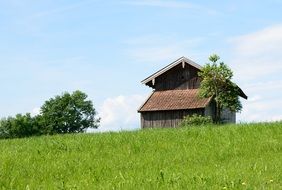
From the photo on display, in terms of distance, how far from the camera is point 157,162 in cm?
1035

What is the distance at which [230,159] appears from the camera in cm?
1081

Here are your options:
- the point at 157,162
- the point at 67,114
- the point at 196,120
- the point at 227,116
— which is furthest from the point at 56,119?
the point at 157,162

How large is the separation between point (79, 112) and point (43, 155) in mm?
78383

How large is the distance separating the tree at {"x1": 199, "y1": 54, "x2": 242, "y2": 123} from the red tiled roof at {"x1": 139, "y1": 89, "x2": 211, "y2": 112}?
86 cm

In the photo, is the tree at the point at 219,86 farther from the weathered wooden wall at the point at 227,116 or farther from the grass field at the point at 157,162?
the grass field at the point at 157,162

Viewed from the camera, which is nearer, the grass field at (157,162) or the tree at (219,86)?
the grass field at (157,162)

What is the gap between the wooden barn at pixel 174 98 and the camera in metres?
43.1

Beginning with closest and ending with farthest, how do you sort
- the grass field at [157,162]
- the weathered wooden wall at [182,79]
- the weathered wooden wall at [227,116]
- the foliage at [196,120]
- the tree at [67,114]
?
1. the grass field at [157,162]
2. the foliage at [196,120]
3. the weathered wooden wall at [182,79]
4. the weathered wooden wall at [227,116]
5. the tree at [67,114]

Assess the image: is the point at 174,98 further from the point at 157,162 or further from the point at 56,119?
the point at 56,119

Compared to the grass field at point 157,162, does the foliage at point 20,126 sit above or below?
above

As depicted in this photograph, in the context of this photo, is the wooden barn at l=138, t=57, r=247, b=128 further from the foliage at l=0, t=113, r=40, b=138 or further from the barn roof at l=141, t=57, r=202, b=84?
the foliage at l=0, t=113, r=40, b=138

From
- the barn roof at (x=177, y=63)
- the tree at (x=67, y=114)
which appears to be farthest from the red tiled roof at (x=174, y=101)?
the tree at (x=67, y=114)

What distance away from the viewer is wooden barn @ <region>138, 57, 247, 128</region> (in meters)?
43.1

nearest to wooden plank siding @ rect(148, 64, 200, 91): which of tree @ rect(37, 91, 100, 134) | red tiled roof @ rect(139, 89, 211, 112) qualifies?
red tiled roof @ rect(139, 89, 211, 112)
